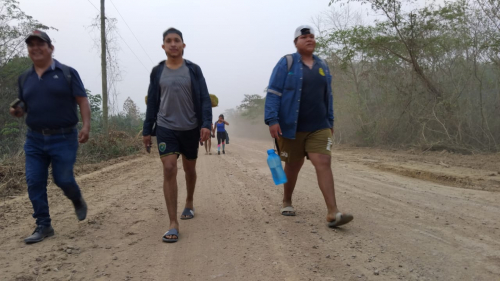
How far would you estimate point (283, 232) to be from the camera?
3.65 m

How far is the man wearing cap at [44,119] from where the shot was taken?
346cm

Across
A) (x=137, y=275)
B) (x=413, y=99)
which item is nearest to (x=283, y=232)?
(x=137, y=275)

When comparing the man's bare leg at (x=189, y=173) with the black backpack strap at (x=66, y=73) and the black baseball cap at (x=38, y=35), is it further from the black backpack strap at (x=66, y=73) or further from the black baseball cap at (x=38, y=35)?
the black baseball cap at (x=38, y=35)

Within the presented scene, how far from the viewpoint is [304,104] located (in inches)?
154

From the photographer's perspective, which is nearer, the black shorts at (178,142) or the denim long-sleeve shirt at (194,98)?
the black shorts at (178,142)

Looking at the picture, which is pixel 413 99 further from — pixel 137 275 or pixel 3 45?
pixel 3 45

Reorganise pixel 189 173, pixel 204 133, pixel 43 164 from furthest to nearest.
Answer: pixel 189 173 < pixel 204 133 < pixel 43 164

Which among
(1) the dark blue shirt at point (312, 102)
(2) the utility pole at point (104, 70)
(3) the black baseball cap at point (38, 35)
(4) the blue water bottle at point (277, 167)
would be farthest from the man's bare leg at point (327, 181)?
(2) the utility pole at point (104, 70)

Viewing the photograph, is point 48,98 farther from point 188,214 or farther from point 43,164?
point 188,214

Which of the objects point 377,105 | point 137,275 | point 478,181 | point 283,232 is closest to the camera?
point 137,275

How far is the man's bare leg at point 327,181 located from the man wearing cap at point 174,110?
1181mm

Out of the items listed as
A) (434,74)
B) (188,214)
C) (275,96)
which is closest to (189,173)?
(188,214)

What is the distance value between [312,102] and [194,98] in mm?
1242

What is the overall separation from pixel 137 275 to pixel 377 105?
581 inches
